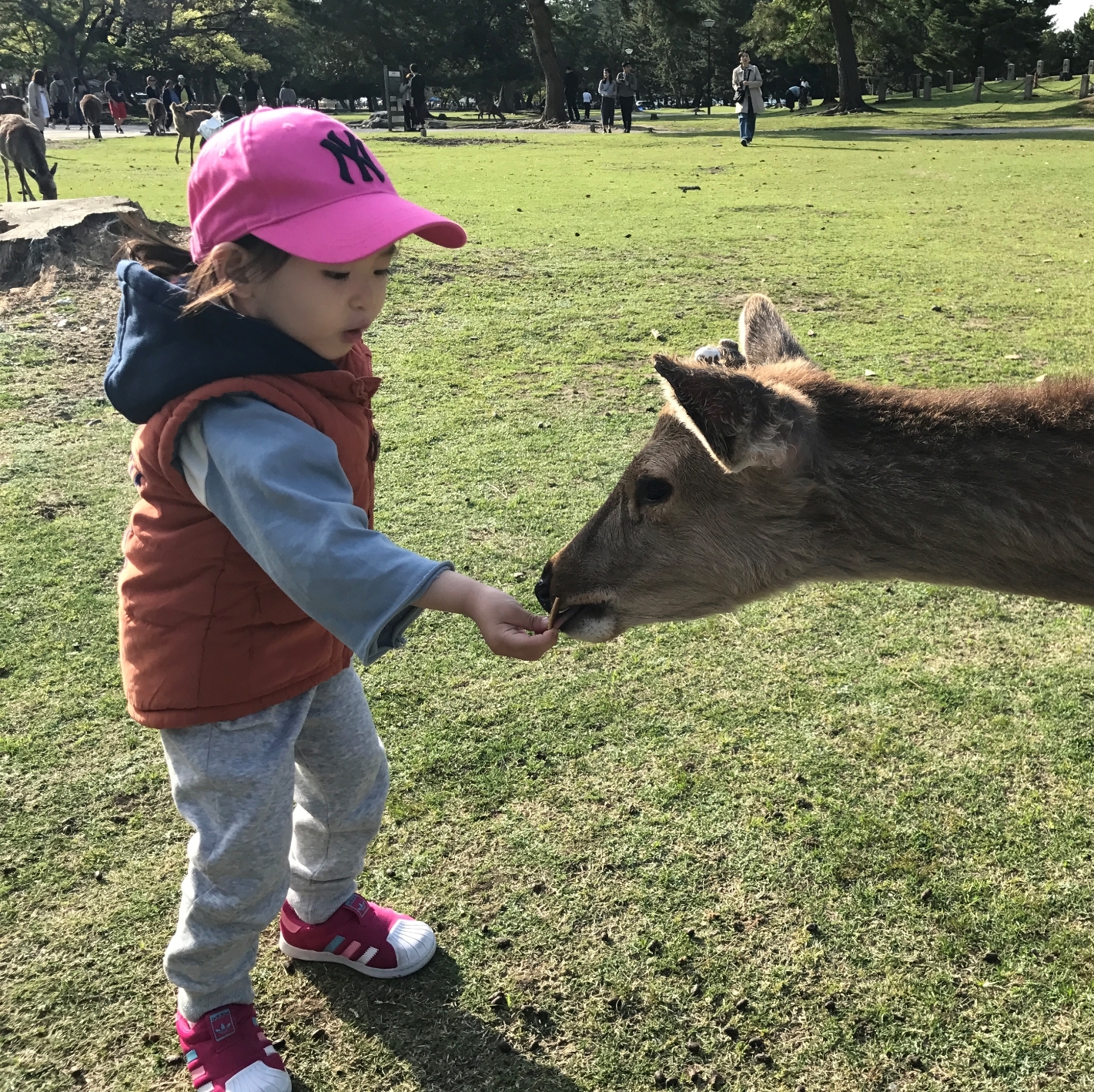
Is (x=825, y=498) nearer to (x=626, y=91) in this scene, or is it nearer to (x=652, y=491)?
(x=652, y=491)

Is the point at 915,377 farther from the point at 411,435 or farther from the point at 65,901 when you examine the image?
the point at 65,901

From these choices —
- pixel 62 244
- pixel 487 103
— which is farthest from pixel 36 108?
pixel 487 103

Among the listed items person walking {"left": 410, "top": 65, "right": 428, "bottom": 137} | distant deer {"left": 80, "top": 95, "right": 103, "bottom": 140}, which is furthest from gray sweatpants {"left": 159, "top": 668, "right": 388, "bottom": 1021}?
distant deer {"left": 80, "top": 95, "right": 103, "bottom": 140}

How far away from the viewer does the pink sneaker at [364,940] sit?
306 centimetres

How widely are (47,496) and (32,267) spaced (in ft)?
19.6

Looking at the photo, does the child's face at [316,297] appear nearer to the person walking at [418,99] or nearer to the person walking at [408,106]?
the person walking at [418,99]

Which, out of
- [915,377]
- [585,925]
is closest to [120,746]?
[585,925]

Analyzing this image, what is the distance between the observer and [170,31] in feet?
241

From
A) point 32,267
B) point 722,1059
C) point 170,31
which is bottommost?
point 722,1059

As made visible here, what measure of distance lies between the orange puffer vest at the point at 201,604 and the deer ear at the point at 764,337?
1806 millimetres

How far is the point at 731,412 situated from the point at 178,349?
149cm

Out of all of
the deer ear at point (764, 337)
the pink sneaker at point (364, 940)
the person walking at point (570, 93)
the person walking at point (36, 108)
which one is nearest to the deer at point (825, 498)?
the deer ear at point (764, 337)

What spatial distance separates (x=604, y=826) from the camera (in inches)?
142

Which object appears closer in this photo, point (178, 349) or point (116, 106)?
point (178, 349)
